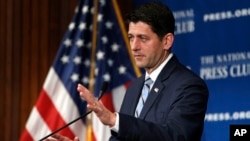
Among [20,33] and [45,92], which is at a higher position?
[20,33]

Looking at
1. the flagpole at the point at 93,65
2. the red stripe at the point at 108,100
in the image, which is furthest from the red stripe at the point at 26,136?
the red stripe at the point at 108,100

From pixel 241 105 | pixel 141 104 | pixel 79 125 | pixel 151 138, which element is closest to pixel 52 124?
pixel 79 125

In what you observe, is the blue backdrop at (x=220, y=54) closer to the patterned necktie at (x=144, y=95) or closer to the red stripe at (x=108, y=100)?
the red stripe at (x=108, y=100)

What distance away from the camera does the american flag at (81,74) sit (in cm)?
518

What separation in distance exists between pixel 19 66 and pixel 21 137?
60 cm

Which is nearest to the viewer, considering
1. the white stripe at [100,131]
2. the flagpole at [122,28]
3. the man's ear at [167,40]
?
the man's ear at [167,40]

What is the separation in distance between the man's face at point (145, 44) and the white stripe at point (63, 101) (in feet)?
6.90

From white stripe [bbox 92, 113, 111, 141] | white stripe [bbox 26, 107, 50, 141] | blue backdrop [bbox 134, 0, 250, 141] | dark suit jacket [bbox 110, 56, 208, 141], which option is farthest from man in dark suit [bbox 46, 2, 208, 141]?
white stripe [bbox 26, 107, 50, 141]

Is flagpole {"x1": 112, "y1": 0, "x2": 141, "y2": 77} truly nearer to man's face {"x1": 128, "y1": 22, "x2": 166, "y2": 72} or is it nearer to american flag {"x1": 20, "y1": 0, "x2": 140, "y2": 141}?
american flag {"x1": 20, "y1": 0, "x2": 140, "y2": 141}

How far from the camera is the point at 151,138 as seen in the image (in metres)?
2.73

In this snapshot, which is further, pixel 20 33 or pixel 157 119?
pixel 20 33

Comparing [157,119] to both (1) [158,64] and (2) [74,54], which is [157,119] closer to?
(1) [158,64]

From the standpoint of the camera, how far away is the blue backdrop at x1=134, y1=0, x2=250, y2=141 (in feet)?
15.5

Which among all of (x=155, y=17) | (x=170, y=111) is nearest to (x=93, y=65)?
(x=155, y=17)
